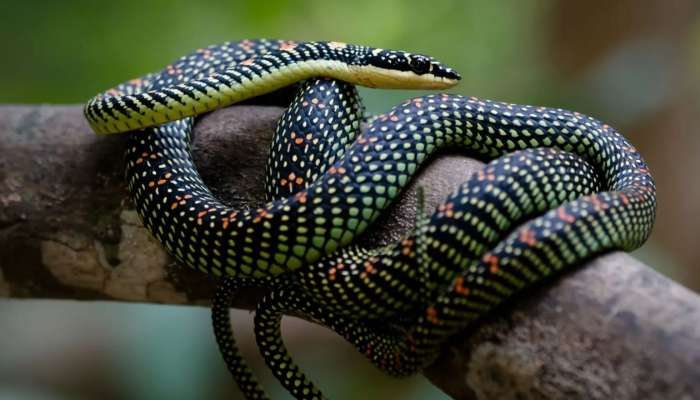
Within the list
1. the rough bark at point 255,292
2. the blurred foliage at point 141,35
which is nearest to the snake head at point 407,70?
A: the rough bark at point 255,292

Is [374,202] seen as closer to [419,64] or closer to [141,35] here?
[419,64]

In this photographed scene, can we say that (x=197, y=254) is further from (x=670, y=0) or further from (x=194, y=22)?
(x=670, y=0)

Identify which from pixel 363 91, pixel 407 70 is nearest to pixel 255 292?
pixel 407 70

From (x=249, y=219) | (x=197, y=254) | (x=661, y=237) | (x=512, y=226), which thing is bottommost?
(x=661, y=237)

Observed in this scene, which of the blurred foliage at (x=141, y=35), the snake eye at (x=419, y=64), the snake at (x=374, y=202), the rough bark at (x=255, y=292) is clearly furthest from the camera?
the blurred foliage at (x=141, y=35)

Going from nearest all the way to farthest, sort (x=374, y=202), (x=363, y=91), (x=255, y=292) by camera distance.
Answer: (x=374, y=202) → (x=255, y=292) → (x=363, y=91)

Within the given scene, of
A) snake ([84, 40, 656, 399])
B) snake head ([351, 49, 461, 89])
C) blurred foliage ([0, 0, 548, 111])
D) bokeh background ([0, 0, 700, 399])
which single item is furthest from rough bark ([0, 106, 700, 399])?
blurred foliage ([0, 0, 548, 111])

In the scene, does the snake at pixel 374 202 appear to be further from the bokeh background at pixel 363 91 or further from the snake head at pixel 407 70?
the bokeh background at pixel 363 91

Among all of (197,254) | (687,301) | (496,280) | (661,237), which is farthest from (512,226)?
(661,237)
